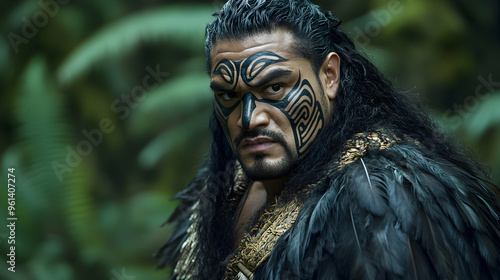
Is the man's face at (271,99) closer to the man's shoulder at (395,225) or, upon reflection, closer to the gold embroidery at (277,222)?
the gold embroidery at (277,222)

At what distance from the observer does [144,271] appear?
4.35m

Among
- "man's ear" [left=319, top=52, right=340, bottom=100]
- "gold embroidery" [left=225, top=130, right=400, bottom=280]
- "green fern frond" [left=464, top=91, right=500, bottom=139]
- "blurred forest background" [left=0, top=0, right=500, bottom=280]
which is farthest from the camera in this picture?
"blurred forest background" [left=0, top=0, right=500, bottom=280]

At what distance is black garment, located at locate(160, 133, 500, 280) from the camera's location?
1464mm

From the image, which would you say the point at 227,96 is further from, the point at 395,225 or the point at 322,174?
the point at 395,225

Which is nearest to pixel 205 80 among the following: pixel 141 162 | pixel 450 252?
pixel 141 162

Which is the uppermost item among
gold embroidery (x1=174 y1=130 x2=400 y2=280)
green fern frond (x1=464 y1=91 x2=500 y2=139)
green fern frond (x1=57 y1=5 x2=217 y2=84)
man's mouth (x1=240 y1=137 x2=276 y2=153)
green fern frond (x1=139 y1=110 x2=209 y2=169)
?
green fern frond (x1=57 y1=5 x2=217 y2=84)

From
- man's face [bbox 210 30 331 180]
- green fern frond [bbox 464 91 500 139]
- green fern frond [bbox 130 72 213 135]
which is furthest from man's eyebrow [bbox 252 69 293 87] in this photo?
green fern frond [bbox 130 72 213 135]

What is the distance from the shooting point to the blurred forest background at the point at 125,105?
163 inches

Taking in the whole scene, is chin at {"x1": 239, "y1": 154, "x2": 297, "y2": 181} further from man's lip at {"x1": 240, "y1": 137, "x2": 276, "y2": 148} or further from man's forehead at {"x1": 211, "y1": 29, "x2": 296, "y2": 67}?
man's forehead at {"x1": 211, "y1": 29, "x2": 296, "y2": 67}

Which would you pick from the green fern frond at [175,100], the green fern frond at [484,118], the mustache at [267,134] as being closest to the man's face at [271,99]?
the mustache at [267,134]

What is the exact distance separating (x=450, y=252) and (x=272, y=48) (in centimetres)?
89

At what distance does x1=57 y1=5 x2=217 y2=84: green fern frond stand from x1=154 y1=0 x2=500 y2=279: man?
2.70m

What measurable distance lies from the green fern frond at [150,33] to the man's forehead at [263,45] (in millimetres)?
3051

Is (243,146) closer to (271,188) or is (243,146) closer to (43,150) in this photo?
(271,188)
